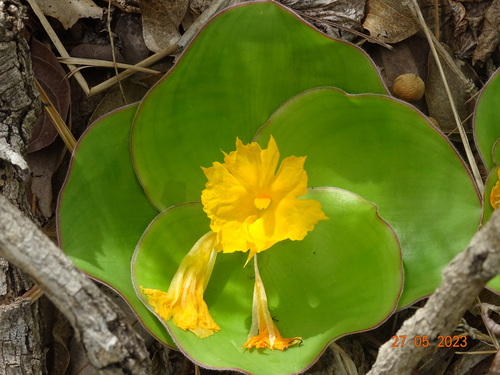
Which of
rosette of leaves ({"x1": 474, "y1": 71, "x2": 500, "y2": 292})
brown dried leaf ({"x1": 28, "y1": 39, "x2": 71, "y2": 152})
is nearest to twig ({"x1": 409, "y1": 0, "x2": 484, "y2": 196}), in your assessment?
rosette of leaves ({"x1": 474, "y1": 71, "x2": 500, "y2": 292})

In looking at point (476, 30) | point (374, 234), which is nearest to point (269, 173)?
point (374, 234)

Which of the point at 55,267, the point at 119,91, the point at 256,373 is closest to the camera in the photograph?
the point at 55,267

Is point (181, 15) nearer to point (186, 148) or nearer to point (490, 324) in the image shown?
point (186, 148)

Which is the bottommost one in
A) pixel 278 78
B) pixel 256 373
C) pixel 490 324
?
pixel 490 324

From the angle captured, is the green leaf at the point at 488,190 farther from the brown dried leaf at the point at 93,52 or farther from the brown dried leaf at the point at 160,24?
the brown dried leaf at the point at 93,52

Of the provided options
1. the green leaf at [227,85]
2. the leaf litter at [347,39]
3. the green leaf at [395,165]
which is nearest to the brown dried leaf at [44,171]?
the leaf litter at [347,39]

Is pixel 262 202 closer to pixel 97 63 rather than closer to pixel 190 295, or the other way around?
pixel 190 295

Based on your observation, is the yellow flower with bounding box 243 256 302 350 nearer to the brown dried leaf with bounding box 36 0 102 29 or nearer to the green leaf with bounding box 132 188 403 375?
the green leaf with bounding box 132 188 403 375
